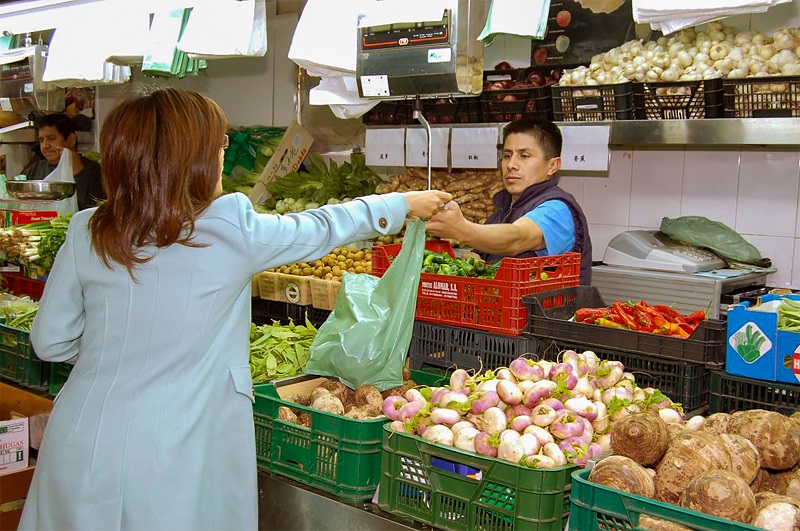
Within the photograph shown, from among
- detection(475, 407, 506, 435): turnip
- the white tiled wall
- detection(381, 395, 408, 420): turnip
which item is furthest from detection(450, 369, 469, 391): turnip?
the white tiled wall

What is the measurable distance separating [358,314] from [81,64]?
2.72 meters

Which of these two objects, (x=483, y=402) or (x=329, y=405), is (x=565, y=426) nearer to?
(x=483, y=402)

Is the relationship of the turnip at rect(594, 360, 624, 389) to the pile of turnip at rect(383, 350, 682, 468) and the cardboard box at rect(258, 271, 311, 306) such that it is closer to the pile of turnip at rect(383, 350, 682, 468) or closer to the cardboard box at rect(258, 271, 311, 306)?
the pile of turnip at rect(383, 350, 682, 468)

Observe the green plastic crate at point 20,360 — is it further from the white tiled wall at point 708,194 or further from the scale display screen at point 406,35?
the white tiled wall at point 708,194

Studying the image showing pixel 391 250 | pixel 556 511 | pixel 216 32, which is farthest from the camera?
pixel 216 32

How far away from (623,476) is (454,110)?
3.42 meters

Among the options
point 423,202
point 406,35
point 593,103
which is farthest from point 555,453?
point 593,103

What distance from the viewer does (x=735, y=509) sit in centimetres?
179

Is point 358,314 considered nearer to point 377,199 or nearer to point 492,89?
point 377,199

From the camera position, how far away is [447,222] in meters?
3.02

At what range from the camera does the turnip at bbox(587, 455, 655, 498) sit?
1905 millimetres

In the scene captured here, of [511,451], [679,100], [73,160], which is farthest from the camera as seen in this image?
[73,160]

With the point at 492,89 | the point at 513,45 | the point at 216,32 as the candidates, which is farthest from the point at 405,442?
the point at 513,45

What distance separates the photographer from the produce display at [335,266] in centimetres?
445
